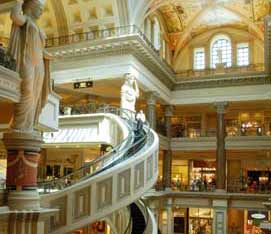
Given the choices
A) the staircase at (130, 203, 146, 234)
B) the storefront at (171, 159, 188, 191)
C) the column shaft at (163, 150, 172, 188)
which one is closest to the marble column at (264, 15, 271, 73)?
the column shaft at (163, 150, 172, 188)

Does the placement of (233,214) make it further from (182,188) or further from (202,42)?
(202,42)

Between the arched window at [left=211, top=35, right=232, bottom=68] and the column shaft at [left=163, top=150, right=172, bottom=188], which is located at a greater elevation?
the arched window at [left=211, top=35, right=232, bottom=68]

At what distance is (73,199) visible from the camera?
39.0 ft

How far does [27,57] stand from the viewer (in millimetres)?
8453

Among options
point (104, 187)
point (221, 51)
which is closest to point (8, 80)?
point (104, 187)

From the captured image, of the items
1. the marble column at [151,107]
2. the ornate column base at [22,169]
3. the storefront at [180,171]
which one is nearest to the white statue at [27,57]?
the ornate column base at [22,169]

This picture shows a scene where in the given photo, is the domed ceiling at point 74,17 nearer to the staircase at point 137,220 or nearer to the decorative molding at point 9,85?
the staircase at point 137,220

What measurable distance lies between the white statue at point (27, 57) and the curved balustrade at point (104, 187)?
3.31 m

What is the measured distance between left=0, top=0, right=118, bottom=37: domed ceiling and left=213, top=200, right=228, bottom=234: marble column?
466 inches

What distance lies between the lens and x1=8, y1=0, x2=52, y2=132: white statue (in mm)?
8336

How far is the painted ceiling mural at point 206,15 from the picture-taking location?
26.0m

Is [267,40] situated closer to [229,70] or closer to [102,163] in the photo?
[229,70]

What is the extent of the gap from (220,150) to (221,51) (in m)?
6.51

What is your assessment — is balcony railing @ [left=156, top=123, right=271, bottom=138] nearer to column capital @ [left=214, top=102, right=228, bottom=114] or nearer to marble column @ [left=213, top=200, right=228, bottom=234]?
column capital @ [left=214, top=102, right=228, bottom=114]
